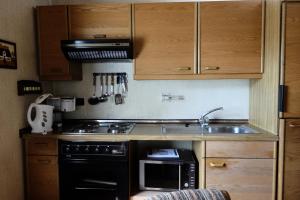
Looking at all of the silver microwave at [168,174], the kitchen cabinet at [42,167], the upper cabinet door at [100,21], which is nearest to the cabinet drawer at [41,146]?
the kitchen cabinet at [42,167]

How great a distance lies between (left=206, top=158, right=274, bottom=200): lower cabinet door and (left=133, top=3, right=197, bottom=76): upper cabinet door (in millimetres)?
815

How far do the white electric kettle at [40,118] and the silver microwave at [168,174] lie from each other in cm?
85

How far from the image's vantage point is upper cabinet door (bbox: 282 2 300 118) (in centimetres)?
173

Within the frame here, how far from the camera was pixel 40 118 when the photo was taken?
6.55 ft

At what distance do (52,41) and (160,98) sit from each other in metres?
1.15

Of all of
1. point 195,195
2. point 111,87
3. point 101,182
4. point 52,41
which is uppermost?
point 52,41

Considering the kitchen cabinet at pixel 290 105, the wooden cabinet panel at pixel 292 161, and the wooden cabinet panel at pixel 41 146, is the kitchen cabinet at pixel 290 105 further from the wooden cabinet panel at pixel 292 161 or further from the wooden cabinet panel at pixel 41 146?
the wooden cabinet panel at pixel 41 146

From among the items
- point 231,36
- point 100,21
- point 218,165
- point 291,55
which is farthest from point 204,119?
point 100,21

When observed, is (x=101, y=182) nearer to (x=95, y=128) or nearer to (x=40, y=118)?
(x=95, y=128)

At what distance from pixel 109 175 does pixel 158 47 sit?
117 centimetres

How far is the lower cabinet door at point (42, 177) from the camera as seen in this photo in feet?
6.45

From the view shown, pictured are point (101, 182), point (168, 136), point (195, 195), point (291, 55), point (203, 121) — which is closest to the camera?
point (195, 195)

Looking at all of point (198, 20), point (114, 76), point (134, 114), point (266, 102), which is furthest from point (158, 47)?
point (266, 102)

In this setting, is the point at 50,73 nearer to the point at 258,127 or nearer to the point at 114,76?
the point at 114,76
